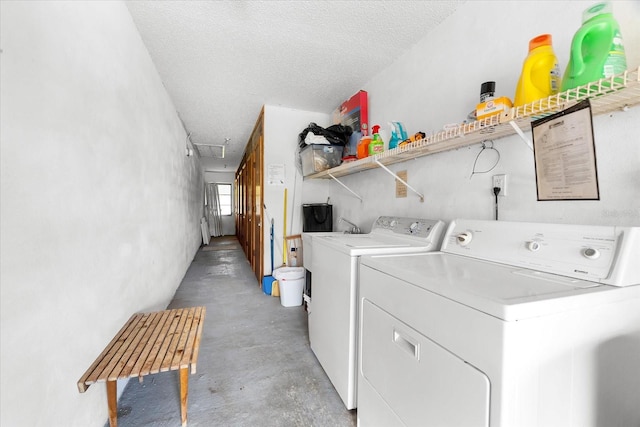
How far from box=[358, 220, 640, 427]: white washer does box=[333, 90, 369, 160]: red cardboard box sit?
1.83 metres

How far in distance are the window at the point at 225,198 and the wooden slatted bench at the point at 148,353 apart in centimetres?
890

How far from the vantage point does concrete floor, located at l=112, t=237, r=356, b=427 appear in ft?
4.88

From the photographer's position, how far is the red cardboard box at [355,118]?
9.09 ft

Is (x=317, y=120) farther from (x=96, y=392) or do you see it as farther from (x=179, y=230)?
(x=96, y=392)

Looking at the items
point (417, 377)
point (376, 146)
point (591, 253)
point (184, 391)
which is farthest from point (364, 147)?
point (184, 391)

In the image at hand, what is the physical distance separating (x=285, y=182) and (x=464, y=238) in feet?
8.38

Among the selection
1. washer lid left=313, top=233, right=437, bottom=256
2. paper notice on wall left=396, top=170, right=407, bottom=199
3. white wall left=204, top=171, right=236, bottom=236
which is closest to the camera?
washer lid left=313, top=233, right=437, bottom=256

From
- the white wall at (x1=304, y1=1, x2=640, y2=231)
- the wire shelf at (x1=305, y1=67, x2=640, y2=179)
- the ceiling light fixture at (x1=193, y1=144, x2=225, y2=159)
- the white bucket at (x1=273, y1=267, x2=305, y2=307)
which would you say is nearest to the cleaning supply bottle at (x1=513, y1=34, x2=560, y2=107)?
the wire shelf at (x1=305, y1=67, x2=640, y2=179)

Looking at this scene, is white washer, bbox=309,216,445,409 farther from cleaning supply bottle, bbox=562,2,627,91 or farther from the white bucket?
the white bucket

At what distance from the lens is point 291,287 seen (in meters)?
3.06

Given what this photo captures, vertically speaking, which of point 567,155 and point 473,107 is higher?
point 473,107

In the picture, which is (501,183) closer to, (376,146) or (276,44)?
(376,146)

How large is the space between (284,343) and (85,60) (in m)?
2.26

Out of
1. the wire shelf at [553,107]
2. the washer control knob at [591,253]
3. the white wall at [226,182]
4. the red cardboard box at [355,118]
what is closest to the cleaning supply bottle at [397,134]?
the wire shelf at [553,107]
